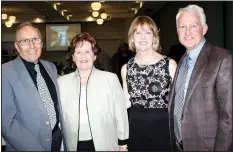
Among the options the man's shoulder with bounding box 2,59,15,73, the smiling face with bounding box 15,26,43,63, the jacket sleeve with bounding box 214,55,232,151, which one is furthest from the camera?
the smiling face with bounding box 15,26,43,63

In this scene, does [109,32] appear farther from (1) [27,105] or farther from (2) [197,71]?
(2) [197,71]

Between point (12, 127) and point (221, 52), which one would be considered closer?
point (221, 52)

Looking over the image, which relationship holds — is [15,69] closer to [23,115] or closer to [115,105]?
[23,115]

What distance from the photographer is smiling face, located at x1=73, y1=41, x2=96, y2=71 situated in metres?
1.99

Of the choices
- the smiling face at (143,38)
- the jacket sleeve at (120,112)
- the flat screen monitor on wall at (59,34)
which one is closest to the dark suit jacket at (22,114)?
the jacket sleeve at (120,112)

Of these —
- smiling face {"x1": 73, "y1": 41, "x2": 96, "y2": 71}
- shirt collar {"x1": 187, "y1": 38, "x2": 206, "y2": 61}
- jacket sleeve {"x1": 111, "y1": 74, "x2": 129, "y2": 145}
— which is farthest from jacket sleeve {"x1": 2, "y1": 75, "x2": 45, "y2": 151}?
shirt collar {"x1": 187, "y1": 38, "x2": 206, "y2": 61}

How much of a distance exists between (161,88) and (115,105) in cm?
36

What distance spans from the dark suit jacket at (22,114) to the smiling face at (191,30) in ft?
3.27

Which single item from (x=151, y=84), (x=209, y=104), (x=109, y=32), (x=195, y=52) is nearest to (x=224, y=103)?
(x=209, y=104)

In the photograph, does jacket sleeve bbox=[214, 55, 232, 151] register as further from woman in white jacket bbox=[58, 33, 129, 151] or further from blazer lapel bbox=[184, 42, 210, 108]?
woman in white jacket bbox=[58, 33, 129, 151]

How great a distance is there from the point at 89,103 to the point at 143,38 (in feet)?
2.03

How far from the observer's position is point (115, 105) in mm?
2047

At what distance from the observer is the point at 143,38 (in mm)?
2113

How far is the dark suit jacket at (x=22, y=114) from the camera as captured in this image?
173cm
